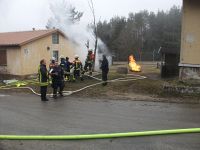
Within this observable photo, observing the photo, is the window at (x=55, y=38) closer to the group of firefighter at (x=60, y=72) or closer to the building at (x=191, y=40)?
the group of firefighter at (x=60, y=72)

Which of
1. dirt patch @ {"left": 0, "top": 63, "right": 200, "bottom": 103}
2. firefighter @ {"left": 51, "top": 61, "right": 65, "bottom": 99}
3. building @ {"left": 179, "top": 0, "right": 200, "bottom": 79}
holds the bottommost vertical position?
dirt patch @ {"left": 0, "top": 63, "right": 200, "bottom": 103}

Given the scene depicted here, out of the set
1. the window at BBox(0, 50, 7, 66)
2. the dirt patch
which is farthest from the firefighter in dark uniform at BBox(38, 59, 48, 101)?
the window at BBox(0, 50, 7, 66)

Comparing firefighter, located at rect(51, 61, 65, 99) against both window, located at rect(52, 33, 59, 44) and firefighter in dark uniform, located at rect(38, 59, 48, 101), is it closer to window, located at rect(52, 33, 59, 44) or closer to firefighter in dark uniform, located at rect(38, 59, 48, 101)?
firefighter in dark uniform, located at rect(38, 59, 48, 101)

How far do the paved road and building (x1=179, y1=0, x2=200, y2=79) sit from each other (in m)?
3.00

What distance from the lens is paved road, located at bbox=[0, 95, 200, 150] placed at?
7.08 m

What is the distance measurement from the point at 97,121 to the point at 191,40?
22.0 ft

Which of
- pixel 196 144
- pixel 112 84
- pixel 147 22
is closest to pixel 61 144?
pixel 196 144

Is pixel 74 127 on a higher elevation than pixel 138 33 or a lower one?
lower

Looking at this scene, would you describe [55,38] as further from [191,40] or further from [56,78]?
[191,40]

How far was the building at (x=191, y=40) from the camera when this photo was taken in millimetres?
14203

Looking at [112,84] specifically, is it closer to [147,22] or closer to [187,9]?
[187,9]

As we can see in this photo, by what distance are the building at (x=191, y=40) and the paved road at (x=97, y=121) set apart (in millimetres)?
3003

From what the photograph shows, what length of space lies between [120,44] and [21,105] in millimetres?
42747

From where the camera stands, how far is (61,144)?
7.23 m
